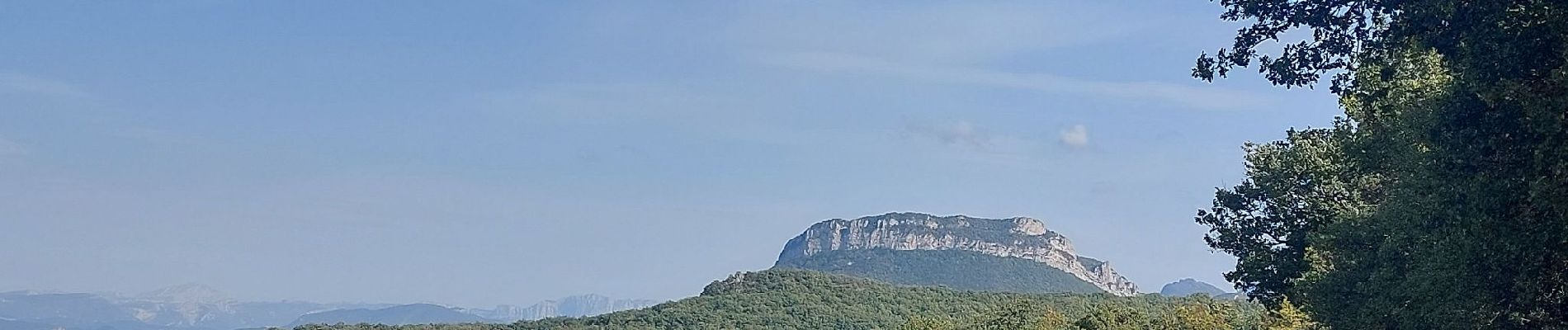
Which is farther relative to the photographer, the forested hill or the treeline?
the forested hill

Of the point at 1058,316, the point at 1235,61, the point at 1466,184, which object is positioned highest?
the point at 1058,316

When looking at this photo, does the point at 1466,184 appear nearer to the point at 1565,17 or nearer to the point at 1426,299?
the point at 1565,17

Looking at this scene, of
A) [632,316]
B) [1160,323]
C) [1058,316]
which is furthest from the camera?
[632,316]

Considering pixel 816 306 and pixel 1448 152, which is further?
pixel 816 306

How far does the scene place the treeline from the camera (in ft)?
28.9

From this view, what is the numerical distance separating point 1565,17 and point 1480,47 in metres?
0.57

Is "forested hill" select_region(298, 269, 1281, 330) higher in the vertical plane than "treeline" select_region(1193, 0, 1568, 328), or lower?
higher

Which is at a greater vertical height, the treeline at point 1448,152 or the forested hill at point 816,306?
the forested hill at point 816,306

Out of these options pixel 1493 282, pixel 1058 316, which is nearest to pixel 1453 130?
pixel 1493 282

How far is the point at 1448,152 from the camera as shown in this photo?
979 cm

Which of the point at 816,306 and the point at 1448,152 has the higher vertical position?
the point at 816,306

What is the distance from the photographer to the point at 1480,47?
356 inches

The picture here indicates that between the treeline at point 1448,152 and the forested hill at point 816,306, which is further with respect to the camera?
the forested hill at point 816,306

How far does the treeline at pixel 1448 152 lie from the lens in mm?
8820
